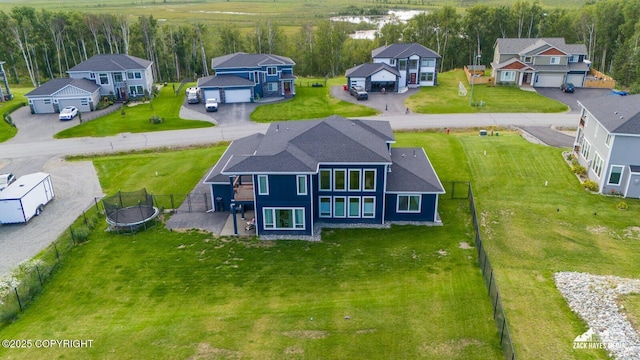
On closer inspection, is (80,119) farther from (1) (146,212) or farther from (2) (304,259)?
(2) (304,259)

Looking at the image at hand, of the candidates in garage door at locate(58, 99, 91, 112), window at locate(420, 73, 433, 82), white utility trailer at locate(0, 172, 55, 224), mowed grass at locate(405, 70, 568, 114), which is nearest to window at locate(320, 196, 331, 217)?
white utility trailer at locate(0, 172, 55, 224)

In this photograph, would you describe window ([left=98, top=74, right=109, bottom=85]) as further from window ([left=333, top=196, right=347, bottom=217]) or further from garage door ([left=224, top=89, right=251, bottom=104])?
window ([left=333, top=196, right=347, bottom=217])

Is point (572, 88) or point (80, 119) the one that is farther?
point (572, 88)

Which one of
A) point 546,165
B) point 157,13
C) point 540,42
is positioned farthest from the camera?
point 157,13

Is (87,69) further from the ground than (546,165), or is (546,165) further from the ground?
(87,69)

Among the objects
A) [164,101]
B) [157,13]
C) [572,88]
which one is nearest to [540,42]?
[572,88]
